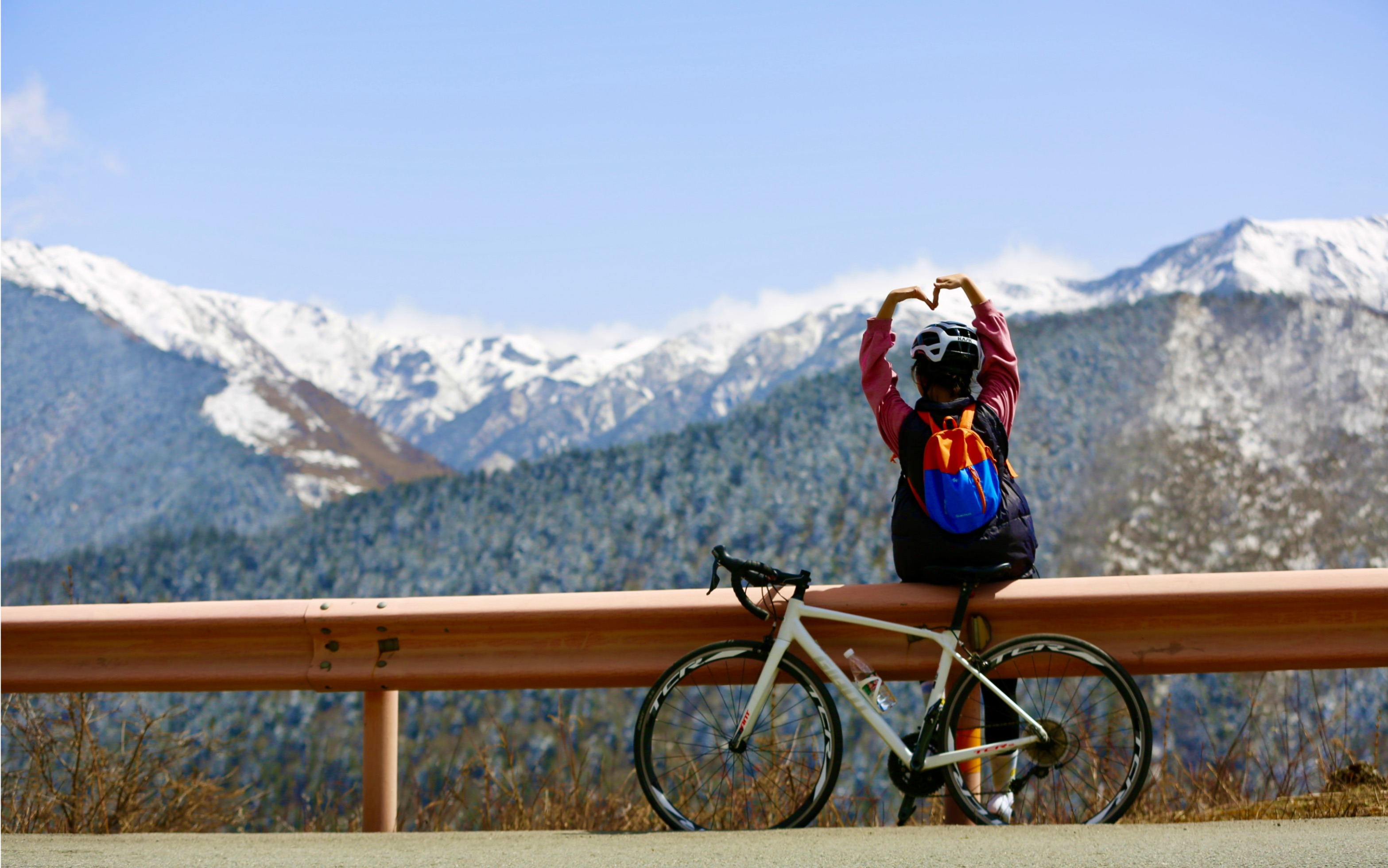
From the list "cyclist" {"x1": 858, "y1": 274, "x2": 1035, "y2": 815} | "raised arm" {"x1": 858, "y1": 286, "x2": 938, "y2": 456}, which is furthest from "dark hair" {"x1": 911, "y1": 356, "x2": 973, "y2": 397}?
"raised arm" {"x1": 858, "y1": 286, "x2": 938, "y2": 456}

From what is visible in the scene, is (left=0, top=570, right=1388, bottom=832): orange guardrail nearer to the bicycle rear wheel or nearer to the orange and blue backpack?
the bicycle rear wheel

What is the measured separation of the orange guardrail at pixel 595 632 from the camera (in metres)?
3.63

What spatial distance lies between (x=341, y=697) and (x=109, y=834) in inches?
513

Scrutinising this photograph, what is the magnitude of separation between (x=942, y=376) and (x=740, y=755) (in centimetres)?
164

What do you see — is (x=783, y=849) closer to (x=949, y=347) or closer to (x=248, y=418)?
(x=949, y=347)

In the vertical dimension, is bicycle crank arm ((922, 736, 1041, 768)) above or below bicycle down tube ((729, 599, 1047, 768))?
below

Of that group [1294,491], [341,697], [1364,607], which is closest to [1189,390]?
[1294,491]

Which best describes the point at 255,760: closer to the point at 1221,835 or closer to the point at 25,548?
the point at 1221,835

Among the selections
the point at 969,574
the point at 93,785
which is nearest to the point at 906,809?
the point at 969,574

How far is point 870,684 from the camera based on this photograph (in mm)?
3598

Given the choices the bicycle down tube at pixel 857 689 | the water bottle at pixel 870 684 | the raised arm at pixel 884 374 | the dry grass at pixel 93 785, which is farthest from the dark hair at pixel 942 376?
the dry grass at pixel 93 785

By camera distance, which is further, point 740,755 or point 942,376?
point 942,376

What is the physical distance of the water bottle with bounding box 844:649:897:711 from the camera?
3.56m

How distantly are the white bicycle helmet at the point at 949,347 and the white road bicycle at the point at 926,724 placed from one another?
0.81m
